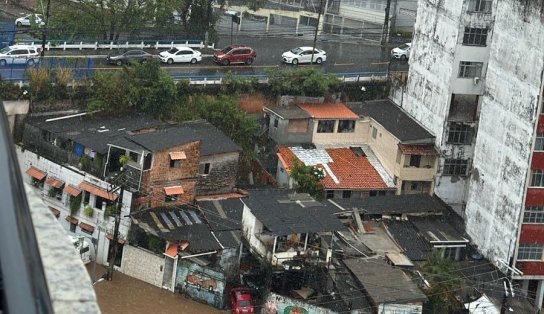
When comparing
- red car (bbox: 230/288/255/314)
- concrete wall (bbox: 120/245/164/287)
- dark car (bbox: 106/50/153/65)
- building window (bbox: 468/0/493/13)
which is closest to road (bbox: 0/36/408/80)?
dark car (bbox: 106/50/153/65)

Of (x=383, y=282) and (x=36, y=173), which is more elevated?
(x=36, y=173)

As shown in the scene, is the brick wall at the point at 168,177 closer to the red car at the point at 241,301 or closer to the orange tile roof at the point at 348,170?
the red car at the point at 241,301

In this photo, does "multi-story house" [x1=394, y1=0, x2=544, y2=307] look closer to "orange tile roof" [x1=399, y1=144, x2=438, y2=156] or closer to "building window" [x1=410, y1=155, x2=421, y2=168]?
"orange tile roof" [x1=399, y1=144, x2=438, y2=156]

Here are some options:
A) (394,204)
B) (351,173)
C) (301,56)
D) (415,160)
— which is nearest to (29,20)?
(301,56)

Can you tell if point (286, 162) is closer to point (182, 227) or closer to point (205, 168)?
point (205, 168)

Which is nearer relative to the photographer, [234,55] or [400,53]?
[234,55]

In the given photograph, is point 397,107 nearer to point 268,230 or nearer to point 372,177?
point 372,177
